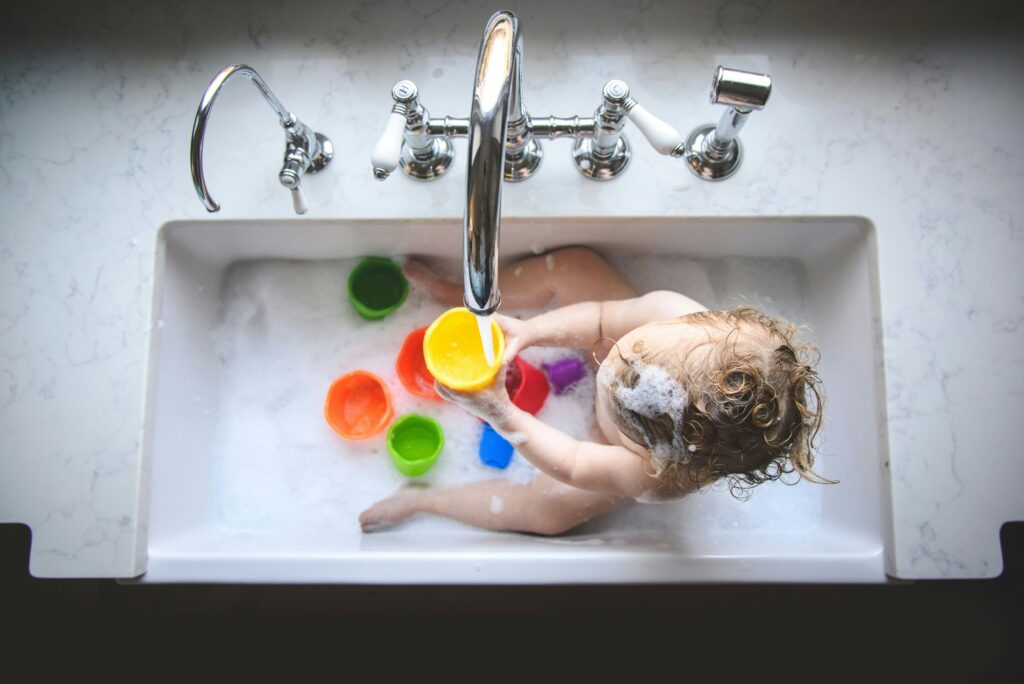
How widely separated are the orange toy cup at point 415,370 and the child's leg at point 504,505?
0.61 feet

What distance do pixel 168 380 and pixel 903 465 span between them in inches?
44.8

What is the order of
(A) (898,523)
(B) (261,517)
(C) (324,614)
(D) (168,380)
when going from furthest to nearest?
(C) (324,614) → (B) (261,517) → (D) (168,380) → (A) (898,523)

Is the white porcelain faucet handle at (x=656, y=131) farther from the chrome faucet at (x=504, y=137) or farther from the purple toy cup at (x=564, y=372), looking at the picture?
the purple toy cup at (x=564, y=372)

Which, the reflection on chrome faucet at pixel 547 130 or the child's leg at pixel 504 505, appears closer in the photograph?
the reflection on chrome faucet at pixel 547 130

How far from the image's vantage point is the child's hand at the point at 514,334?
98cm

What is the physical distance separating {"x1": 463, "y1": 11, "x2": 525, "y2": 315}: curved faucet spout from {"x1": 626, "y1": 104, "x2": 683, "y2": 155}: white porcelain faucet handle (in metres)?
0.24

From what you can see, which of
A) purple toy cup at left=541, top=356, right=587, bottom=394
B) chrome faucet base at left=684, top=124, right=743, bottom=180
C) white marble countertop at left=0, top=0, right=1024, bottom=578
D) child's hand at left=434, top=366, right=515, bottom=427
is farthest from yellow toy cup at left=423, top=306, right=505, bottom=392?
chrome faucet base at left=684, top=124, right=743, bottom=180

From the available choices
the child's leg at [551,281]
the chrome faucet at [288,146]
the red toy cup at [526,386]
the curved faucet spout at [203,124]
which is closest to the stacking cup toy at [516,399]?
the red toy cup at [526,386]

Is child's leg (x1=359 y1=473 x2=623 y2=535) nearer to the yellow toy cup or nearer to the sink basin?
the sink basin

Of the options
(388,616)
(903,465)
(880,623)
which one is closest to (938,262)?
(903,465)

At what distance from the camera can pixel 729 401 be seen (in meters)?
0.74

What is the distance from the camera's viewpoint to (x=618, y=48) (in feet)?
3.26

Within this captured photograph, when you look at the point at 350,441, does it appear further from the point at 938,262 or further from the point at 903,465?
the point at 938,262

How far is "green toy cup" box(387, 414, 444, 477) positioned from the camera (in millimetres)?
1135
